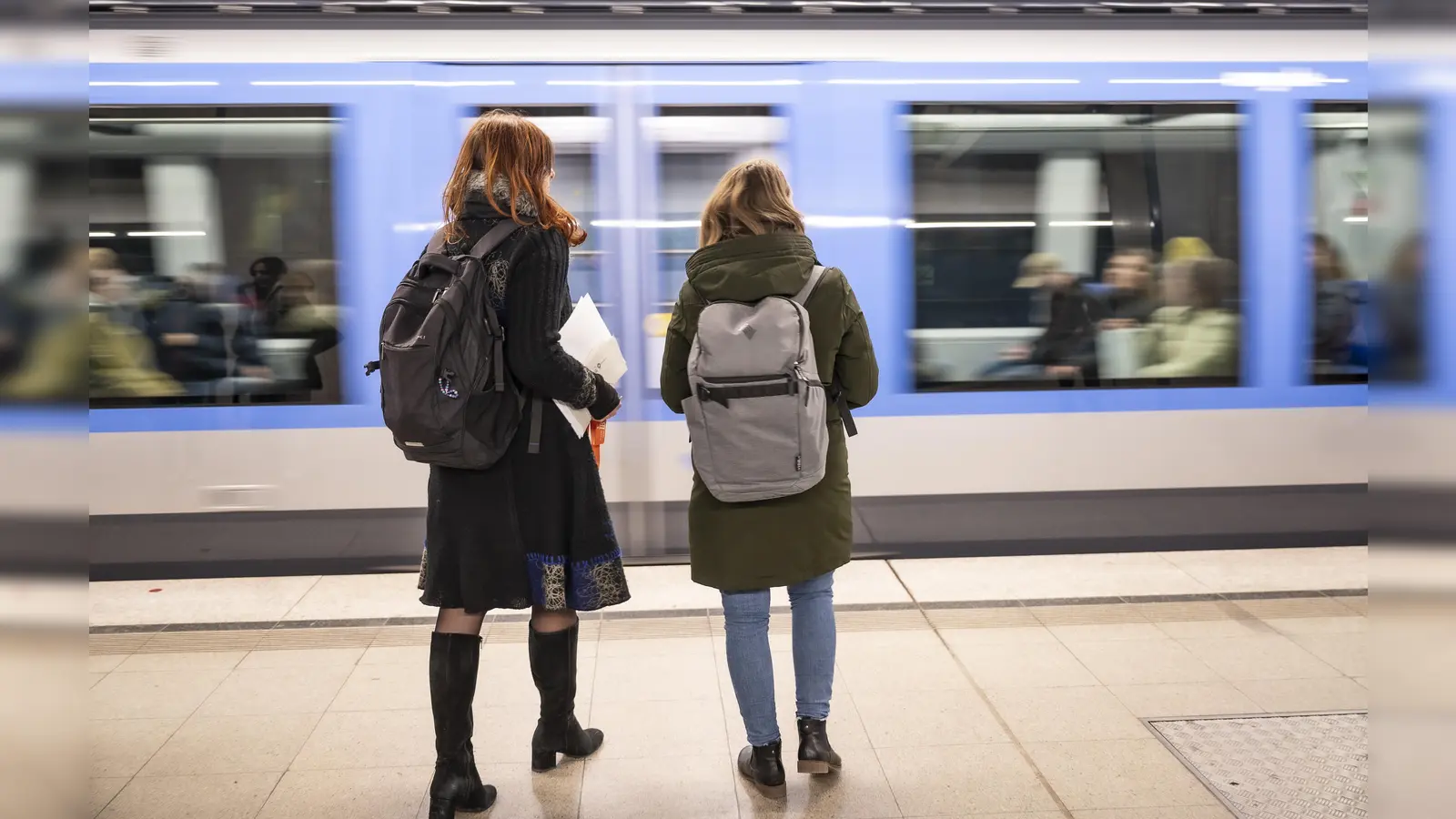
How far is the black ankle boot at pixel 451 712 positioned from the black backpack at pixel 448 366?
1.51 ft

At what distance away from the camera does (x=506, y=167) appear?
2670 mm

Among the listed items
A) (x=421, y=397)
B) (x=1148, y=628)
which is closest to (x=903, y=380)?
(x=1148, y=628)

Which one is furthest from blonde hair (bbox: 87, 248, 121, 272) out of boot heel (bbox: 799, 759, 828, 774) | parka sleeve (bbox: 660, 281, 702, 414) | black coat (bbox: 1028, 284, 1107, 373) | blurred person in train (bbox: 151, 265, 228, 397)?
black coat (bbox: 1028, 284, 1107, 373)

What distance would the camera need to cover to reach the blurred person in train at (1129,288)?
522 centimetres

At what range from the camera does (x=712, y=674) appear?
150 inches

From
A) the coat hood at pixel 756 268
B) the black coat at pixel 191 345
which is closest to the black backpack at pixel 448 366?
the coat hood at pixel 756 268

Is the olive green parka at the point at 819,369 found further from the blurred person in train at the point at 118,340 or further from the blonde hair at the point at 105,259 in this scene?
the blonde hair at the point at 105,259

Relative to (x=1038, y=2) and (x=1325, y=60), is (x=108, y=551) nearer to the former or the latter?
(x=1038, y=2)

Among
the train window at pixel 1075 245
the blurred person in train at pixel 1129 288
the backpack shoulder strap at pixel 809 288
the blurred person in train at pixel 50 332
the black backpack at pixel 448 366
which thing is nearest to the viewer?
the blurred person in train at pixel 50 332

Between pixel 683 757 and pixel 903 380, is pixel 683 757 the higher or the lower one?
the lower one

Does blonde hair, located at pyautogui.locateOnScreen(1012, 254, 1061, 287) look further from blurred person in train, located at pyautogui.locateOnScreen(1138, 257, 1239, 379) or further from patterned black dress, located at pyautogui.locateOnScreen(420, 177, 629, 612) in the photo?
patterned black dress, located at pyautogui.locateOnScreen(420, 177, 629, 612)

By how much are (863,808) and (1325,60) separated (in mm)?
4454

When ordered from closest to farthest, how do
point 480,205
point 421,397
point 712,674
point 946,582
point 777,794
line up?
point 421,397, point 480,205, point 777,794, point 712,674, point 946,582

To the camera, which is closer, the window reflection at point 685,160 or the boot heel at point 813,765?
the boot heel at point 813,765
